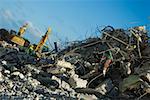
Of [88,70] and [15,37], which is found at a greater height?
[15,37]

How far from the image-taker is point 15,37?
16.8 metres

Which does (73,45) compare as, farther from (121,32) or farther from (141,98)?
(141,98)

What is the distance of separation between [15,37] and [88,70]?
21.5ft

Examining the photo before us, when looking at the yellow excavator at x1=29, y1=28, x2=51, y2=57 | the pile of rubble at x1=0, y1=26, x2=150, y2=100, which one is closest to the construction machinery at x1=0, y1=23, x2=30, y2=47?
the yellow excavator at x1=29, y1=28, x2=51, y2=57

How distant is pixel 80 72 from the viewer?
11062mm

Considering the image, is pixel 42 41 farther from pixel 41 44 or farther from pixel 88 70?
pixel 88 70

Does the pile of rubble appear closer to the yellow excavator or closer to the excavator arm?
the yellow excavator

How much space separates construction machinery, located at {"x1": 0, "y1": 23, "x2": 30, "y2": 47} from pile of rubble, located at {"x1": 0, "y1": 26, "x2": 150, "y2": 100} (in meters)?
3.60

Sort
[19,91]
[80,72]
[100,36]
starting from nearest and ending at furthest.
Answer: [19,91]
[80,72]
[100,36]

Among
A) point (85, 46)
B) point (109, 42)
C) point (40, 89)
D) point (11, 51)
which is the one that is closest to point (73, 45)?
point (85, 46)

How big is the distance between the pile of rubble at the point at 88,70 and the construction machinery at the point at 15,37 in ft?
11.8

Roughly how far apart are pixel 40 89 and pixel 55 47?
3.91m

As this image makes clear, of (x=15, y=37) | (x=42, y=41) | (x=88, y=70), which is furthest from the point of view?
(x=15, y=37)

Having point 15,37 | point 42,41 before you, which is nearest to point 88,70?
point 42,41
